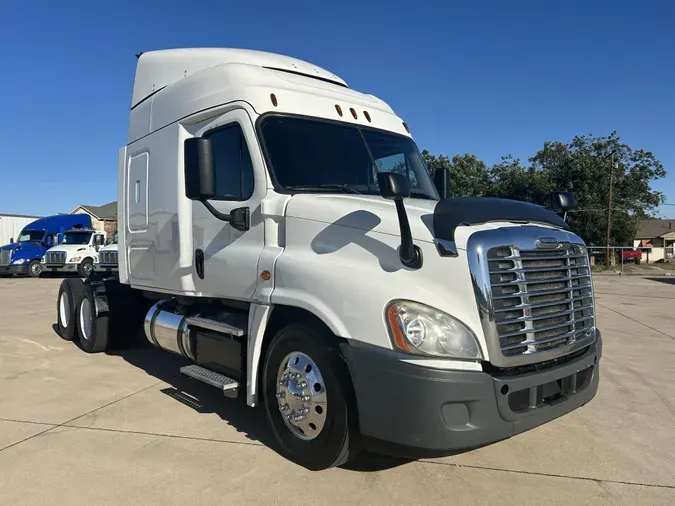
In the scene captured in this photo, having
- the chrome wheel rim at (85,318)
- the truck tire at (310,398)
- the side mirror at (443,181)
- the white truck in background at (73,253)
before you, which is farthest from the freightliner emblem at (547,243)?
the white truck in background at (73,253)

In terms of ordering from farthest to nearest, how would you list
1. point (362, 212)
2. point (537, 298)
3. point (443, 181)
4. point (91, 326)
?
point (91, 326) < point (443, 181) < point (362, 212) < point (537, 298)

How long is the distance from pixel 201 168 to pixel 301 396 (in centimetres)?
177

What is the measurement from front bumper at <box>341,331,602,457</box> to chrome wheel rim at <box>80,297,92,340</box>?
17.7 ft

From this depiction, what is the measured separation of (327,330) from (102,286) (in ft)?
16.2

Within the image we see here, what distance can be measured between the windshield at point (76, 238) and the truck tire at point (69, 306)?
703 inches

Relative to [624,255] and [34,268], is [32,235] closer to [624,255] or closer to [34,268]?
[34,268]

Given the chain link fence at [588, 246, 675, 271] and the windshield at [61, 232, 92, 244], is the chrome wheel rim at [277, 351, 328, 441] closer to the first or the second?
the chain link fence at [588, 246, 675, 271]

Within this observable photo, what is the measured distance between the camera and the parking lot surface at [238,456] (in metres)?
3.42

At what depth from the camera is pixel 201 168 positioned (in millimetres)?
3947

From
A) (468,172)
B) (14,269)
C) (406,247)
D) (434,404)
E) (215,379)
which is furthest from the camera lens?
(468,172)

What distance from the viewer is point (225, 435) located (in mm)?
4395

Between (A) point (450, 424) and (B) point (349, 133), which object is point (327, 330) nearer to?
(A) point (450, 424)

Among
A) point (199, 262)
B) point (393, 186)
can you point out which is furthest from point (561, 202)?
point (199, 262)

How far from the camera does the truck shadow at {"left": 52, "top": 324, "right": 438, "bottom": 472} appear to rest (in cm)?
391
